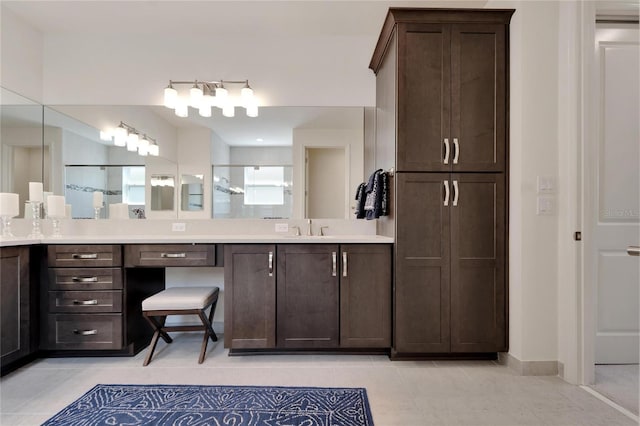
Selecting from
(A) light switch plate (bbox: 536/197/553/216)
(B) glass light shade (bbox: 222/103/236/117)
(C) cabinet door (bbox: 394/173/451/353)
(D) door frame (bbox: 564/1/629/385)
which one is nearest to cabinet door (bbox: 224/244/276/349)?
(C) cabinet door (bbox: 394/173/451/353)

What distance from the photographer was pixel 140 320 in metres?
2.59

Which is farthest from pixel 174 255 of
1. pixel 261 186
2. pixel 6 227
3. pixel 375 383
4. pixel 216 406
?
pixel 375 383

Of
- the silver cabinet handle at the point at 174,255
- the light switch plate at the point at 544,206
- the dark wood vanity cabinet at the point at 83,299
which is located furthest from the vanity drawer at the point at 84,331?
the light switch plate at the point at 544,206

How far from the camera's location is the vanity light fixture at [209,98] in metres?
2.88

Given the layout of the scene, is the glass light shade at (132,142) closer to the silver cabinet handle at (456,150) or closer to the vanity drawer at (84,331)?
the vanity drawer at (84,331)

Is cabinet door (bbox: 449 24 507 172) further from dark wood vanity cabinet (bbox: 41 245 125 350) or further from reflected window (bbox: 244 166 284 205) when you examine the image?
dark wood vanity cabinet (bbox: 41 245 125 350)

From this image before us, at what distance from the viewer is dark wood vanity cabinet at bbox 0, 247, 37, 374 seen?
6.88 feet

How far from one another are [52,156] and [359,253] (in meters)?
2.73

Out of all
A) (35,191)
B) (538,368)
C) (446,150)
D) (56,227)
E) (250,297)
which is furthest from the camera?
(56,227)

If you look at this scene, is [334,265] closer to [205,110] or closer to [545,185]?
[545,185]

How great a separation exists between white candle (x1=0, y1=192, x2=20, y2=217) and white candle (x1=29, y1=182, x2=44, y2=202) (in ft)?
0.68

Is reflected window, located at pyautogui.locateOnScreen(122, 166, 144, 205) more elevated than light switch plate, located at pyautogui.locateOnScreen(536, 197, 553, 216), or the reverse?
reflected window, located at pyautogui.locateOnScreen(122, 166, 144, 205)

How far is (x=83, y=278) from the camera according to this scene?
236 cm

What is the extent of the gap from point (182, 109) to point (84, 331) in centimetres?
188
